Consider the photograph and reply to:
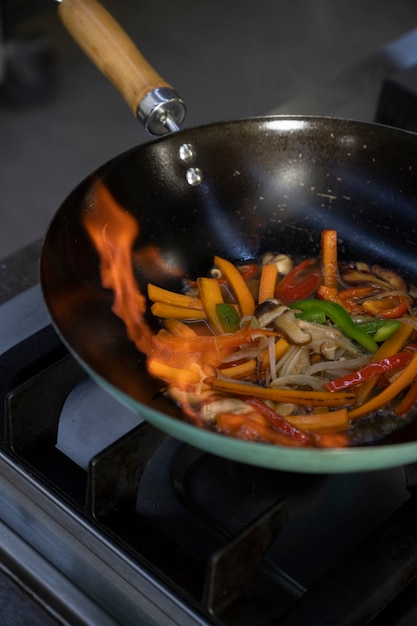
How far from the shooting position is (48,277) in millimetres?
1091

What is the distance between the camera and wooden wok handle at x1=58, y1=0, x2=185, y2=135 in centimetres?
131

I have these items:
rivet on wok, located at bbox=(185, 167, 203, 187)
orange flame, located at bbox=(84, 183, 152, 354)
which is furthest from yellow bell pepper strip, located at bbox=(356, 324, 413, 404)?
rivet on wok, located at bbox=(185, 167, 203, 187)

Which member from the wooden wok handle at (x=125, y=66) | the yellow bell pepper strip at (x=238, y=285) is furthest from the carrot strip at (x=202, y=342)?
the wooden wok handle at (x=125, y=66)

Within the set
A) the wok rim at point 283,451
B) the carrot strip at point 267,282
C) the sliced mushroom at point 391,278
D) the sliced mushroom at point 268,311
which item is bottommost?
the sliced mushroom at point 391,278

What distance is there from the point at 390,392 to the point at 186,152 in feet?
1.76

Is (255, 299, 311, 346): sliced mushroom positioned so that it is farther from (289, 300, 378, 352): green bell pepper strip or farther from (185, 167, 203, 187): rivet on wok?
(185, 167, 203, 187): rivet on wok

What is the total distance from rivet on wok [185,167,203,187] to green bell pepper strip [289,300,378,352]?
280mm

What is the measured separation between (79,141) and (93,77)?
444 mm

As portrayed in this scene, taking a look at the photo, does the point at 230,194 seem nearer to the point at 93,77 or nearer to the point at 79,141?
the point at 79,141

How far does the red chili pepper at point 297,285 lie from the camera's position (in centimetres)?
143

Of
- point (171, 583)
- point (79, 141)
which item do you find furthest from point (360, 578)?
point (79, 141)

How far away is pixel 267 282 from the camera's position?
1407mm

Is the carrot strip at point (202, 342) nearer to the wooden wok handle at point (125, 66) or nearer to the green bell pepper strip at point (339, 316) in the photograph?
the green bell pepper strip at point (339, 316)

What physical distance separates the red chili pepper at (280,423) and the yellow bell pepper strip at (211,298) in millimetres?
201
